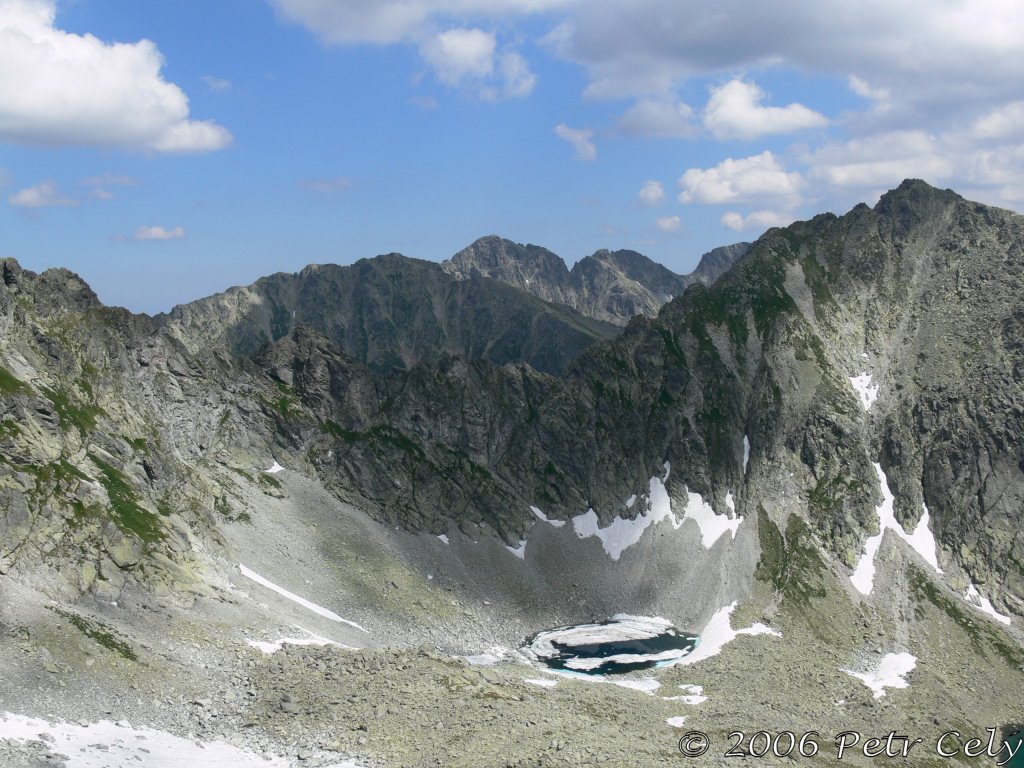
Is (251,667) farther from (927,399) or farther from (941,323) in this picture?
(941,323)

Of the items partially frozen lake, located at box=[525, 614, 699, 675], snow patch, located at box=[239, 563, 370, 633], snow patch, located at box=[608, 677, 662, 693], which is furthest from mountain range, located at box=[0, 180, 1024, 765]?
partially frozen lake, located at box=[525, 614, 699, 675]

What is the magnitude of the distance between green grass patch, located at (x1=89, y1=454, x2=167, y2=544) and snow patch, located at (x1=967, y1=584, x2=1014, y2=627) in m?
118

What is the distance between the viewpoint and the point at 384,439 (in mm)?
152500

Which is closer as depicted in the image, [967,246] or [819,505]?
[819,505]

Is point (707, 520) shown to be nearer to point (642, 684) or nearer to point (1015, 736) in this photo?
point (642, 684)

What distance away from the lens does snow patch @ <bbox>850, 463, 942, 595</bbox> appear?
13238 centimetres

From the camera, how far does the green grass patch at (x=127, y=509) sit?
97.0 m

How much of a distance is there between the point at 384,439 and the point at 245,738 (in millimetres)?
86397

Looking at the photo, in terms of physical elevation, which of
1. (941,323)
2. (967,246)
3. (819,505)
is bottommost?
(819,505)

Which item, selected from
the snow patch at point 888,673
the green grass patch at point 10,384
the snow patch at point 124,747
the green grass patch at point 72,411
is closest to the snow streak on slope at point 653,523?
the snow patch at point 888,673

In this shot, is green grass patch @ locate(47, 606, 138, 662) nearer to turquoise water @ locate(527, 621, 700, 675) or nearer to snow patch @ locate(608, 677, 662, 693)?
turquoise water @ locate(527, 621, 700, 675)

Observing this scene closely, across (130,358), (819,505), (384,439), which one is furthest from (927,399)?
(130,358)

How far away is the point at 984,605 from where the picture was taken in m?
129

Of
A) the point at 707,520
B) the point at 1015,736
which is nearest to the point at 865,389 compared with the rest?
the point at 707,520
